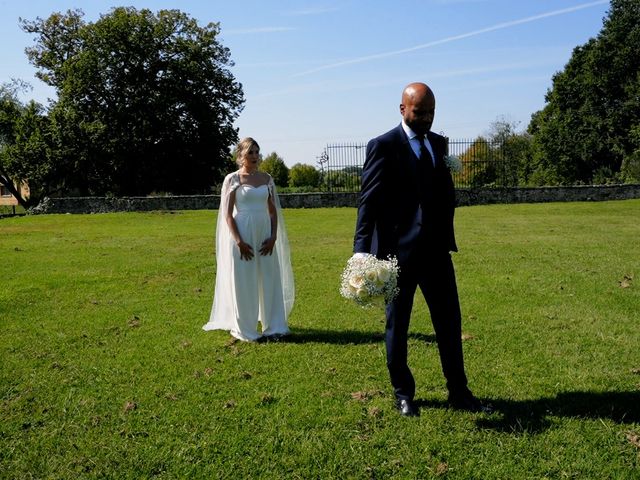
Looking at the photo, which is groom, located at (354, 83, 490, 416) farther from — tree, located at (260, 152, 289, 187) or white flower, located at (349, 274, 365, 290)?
tree, located at (260, 152, 289, 187)

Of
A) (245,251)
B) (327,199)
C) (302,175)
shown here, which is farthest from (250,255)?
(302,175)

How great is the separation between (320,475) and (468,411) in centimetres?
154

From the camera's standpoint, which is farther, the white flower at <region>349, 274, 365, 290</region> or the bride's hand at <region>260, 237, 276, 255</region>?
Result: the bride's hand at <region>260, 237, 276, 255</region>

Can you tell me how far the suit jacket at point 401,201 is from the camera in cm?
473

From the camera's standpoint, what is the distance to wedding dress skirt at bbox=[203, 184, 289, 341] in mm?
7609

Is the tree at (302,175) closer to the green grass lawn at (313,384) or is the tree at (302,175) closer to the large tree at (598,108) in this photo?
the large tree at (598,108)

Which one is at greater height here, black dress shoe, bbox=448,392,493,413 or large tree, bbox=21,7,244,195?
large tree, bbox=21,7,244,195

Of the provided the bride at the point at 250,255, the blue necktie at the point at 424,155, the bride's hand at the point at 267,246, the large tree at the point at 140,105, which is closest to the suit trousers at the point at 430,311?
the blue necktie at the point at 424,155

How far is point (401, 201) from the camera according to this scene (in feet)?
15.7

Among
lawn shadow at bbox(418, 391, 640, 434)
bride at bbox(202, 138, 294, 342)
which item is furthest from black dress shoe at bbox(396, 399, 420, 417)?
bride at bbox(202, 138, 294, 342)

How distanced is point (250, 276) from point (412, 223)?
3.44 meters

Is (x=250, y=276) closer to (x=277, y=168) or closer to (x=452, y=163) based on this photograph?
(x=452, y=163)

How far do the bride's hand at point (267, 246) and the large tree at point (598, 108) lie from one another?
42028 mm

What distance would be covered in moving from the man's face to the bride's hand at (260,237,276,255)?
3.35m
